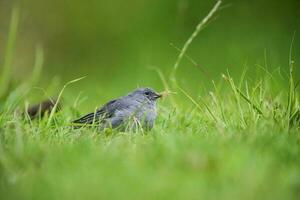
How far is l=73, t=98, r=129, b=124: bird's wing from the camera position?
593cm

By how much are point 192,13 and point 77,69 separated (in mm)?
2126

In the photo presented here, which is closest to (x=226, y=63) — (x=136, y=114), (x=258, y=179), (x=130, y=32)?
(x=130, y=32)

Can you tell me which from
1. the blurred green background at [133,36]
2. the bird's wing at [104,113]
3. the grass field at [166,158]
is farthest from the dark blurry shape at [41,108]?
the blurred green background at [133,36]

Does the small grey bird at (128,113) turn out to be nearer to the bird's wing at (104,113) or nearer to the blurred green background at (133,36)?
the bird's wing at (104,113)

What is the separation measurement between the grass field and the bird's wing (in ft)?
0.71

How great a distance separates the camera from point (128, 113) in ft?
19.7

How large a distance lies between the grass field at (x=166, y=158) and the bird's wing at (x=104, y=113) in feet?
0.71

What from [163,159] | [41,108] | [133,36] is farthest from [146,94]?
[133,36]

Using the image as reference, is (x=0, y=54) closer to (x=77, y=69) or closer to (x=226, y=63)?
(x=77, y=69)

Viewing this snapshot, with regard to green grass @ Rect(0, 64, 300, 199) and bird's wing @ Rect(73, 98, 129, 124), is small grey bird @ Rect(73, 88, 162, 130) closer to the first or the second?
bird's wing @ Rect(73, 98, 129, 124)

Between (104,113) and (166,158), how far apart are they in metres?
1.82

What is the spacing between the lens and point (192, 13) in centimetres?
1293

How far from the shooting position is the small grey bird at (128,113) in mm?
5766

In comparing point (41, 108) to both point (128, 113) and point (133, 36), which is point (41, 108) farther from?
point (133, 36)
